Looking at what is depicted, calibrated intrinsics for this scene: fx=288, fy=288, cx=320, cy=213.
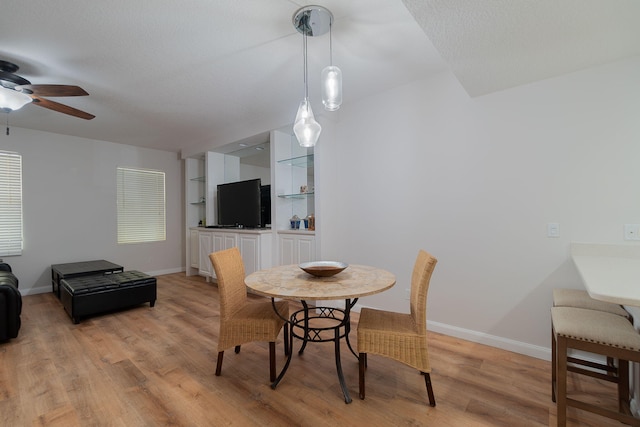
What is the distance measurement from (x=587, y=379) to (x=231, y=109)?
432 centimetres

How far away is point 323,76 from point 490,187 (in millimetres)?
1742

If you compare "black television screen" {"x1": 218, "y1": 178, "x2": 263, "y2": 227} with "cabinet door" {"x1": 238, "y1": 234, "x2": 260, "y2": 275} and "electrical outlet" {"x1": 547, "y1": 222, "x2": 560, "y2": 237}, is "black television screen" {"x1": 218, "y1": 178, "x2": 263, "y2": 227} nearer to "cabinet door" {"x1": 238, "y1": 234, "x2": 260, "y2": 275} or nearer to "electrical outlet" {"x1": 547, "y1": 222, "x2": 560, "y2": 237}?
"cabinet door" {"x1": 238, "y1": 234, "x2": 260, "y2": 275}

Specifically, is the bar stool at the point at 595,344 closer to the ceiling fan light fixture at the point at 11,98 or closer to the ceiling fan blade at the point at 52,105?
the ceiling fan light fixture at the point at 11,98

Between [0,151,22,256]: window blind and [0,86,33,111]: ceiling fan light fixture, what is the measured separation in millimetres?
2610

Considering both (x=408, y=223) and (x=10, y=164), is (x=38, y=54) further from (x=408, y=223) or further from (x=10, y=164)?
(x=408, y=223)

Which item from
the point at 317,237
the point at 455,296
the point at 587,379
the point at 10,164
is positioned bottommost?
the point at 587,379

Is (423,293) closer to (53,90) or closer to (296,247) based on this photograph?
(296,247)

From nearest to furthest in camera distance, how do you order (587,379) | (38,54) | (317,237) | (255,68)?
(587,379) → (38,54) → (255,68) → (317,237)

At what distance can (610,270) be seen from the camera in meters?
1.62

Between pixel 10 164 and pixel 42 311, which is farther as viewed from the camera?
pixel 10 164

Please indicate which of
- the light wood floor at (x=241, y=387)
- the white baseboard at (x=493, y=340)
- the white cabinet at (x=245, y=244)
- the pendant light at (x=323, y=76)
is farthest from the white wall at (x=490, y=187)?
the pendant light at (x=323, y=76)

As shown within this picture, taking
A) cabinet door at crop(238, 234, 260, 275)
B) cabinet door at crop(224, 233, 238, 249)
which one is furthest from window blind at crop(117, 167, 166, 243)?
cabinet door at crop(238, 234, 260, 275)

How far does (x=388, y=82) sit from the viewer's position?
2967 millimetres

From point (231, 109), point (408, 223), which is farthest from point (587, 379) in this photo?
point (231, 109)
